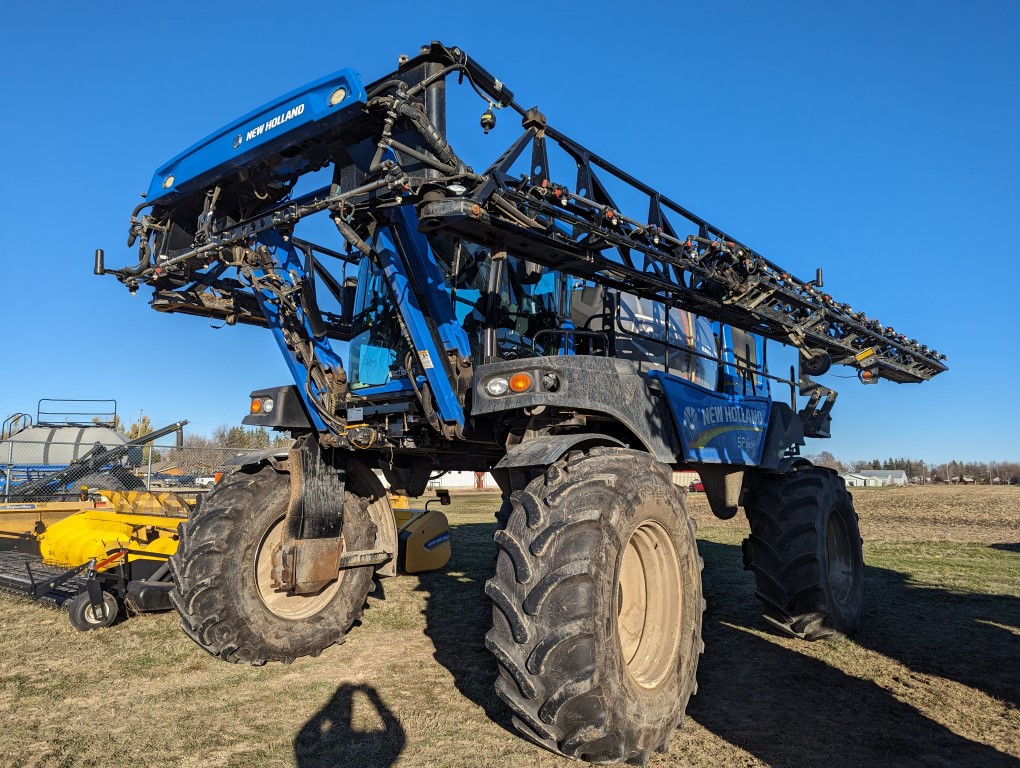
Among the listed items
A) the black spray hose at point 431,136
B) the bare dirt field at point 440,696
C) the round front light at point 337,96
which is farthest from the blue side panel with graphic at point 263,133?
the bare dirt field at point 440,696

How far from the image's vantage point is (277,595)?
19.5 ft

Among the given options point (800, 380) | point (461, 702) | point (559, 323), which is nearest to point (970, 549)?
point (800, 380)

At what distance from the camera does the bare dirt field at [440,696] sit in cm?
387

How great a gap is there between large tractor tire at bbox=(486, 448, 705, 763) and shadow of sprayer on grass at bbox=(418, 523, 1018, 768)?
56 centimetres

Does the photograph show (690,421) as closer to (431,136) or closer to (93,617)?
(431,136)

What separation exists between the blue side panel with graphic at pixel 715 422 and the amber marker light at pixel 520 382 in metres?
1.16

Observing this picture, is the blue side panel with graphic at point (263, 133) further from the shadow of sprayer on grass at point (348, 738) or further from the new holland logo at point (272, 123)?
the shadow of sprayer on grass at point (348, 738)

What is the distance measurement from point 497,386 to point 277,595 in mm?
2928

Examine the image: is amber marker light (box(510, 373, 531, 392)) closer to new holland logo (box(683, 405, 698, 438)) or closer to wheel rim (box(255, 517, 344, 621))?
new holland logo (box(683, 405, 698, 438))

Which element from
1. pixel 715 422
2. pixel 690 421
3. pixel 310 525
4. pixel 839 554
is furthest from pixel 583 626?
pixel 839 554

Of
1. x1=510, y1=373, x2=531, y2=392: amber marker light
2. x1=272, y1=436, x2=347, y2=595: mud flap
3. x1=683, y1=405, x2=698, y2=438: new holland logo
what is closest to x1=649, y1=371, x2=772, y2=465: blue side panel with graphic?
x1=683, y1=405, x2=698, y2=438: new holland logo

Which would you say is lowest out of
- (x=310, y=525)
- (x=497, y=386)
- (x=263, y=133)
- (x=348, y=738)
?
(x=348, y=738)

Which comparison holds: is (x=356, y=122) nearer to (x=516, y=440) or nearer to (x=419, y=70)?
(x=419, y=70)

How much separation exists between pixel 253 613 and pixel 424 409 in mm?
2161
